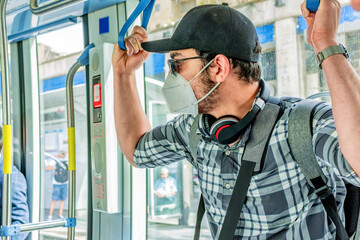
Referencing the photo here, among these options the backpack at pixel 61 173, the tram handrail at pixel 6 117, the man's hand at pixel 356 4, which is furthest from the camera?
the backpack at pixel 61 173

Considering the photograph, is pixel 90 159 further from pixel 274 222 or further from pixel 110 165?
pixel 274 222

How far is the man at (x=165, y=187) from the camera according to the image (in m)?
A: 2.55

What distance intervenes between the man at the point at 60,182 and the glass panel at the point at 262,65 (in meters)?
1.01

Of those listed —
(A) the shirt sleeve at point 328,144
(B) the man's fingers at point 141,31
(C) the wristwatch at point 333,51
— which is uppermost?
(B) the man's fingers at point 141,31

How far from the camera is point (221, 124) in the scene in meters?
1.51

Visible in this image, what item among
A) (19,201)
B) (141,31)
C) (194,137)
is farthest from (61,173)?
(194,137)

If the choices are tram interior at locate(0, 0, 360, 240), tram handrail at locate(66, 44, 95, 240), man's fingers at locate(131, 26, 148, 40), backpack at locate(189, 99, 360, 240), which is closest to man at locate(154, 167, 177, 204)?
tram interior at locate(0, 0, 360, 240)

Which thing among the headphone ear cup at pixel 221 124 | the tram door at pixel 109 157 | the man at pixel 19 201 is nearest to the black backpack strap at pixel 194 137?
the headphone ear cup at pixel 221 124

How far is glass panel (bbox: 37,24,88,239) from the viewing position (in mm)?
3023

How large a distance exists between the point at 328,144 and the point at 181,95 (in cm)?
65

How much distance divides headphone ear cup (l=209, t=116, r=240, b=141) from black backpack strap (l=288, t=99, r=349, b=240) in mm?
237

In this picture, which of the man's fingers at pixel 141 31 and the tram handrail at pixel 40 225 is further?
the tram handrail at pixel 40 225

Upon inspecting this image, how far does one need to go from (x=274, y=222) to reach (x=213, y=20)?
0.80 metres

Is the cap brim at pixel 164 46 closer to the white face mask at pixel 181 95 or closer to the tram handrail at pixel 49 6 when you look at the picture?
the white face mask at pixel 181 95
